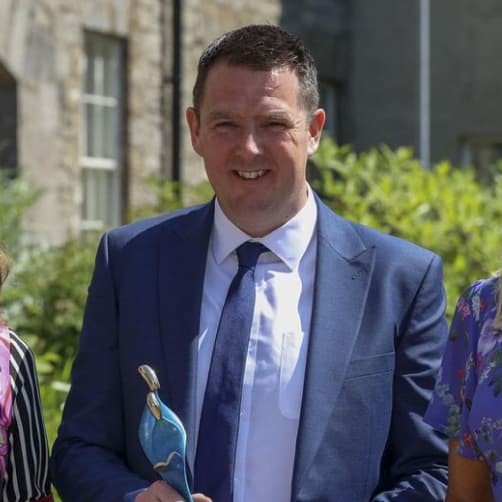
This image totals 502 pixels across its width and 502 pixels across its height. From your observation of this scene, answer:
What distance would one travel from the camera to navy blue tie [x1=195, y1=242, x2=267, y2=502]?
3098 mm

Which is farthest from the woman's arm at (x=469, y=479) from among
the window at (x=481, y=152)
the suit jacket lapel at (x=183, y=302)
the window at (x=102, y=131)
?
the window at (x=481, y=152)

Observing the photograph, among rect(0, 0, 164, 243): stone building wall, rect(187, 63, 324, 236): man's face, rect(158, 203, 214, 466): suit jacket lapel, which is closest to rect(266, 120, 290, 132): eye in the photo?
rect(187, 63, 324, 236): man's face

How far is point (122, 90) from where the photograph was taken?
11195mm

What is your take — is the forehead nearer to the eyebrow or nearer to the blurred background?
the eyebrow

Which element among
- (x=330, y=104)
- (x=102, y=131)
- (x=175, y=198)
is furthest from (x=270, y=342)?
(x=330, y=104)

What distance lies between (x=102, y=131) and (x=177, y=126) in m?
0.76

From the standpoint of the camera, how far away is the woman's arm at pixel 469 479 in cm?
294

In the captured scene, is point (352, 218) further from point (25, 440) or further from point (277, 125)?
point (25, 440)

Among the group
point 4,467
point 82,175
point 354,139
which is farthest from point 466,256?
point 354,139

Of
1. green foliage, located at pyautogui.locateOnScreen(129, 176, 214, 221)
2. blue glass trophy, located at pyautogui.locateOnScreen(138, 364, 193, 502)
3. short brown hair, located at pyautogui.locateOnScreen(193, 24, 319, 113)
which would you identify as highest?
short brown hair, located at pyautogui.locateOnScreen(193, 24, 319, 113)

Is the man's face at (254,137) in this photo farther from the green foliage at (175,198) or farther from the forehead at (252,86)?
the green foliage at (175,198)

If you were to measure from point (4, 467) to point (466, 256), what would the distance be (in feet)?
12.5

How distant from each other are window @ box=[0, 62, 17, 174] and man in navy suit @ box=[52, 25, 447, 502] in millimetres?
6618

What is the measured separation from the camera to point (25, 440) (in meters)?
3.23
